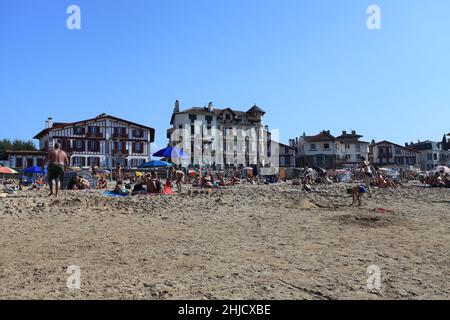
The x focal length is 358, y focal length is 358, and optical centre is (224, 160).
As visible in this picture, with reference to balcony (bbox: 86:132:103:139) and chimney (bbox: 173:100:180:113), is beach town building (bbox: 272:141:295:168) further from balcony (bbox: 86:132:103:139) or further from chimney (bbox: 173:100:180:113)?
balcony (bbox: 86:132:103:139)

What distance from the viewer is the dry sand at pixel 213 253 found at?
400 centimetres

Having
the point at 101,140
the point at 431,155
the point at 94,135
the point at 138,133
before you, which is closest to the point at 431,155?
the point at 431,155

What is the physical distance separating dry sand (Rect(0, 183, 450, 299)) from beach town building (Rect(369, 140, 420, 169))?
8071 cm

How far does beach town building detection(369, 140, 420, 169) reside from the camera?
84.6m

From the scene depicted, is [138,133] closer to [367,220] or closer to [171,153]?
[171,153]

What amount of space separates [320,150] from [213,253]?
72.1 meters

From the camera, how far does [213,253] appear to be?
18.4 ft

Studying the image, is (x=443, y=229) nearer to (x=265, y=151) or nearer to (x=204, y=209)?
(x=204, y=209)

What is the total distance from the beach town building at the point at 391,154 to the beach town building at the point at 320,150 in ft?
51.4

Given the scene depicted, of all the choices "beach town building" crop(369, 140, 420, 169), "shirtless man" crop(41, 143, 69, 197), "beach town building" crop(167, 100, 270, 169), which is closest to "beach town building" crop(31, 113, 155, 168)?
"beach town building" crop(167, 100, 270, 169)

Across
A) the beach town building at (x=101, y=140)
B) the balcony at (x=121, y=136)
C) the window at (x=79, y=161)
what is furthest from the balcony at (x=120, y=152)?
the window at (x=79, y=161)

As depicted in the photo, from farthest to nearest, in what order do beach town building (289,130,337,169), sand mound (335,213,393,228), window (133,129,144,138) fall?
beach town building (289,130,337,169) → window (133,129,144,138) → sand mound (335,213,393,228)

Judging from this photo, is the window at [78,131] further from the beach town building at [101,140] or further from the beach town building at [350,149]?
the beach town building at [350,149]

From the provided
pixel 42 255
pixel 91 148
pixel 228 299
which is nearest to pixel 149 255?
pixel 42 255
